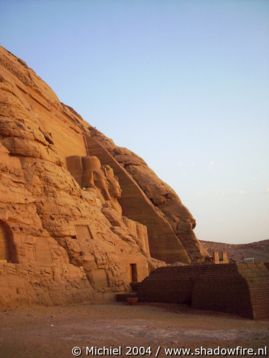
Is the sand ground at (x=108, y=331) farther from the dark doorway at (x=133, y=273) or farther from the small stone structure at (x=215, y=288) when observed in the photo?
the dark doorway at (x=133, y=273)

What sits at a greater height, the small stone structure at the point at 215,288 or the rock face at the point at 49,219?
the rock face at the point at 49,219

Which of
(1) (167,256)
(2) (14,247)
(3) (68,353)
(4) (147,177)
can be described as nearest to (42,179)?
Result: (2) (14,247)

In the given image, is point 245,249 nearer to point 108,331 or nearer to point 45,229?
point 45,229

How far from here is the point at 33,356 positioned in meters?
6.03

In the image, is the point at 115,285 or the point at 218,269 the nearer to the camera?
the point at 218,269

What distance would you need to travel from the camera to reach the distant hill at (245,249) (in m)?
40.9

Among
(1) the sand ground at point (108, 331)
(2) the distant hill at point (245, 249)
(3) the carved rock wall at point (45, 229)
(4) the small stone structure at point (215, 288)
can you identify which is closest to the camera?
(1) the sand ground at point (108, 331)

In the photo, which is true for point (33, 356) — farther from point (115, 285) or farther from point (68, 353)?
point (115, 285)

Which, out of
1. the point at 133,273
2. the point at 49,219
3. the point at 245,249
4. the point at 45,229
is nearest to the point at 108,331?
the point at 45,229

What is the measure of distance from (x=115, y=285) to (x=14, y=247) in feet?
15.3

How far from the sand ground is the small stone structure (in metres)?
0.47

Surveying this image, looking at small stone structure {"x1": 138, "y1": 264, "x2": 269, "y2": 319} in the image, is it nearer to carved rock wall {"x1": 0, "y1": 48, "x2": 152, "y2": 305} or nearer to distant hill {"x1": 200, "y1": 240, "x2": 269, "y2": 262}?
carved rock wall {"x1": 0, "y1": 48, "x2": 152, "y2": 305}

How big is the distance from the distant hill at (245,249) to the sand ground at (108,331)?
2873 cm

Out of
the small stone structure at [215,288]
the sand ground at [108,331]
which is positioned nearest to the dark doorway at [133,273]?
the small stone structure at [215,288]
